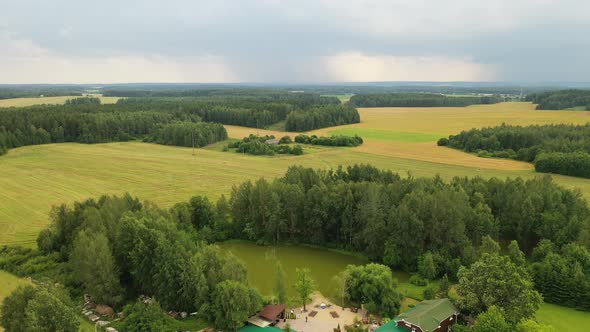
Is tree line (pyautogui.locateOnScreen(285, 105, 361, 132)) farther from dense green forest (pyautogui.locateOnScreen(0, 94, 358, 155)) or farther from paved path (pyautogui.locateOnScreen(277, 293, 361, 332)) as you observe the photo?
paved path (pyautogui.locateOnScreen(277, 293, 361, 332))

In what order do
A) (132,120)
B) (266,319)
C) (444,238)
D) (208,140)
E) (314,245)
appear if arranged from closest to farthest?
1. (266,319)
2. (444,238)
3. (314,245)
4. (208,140)
5. (132,120)

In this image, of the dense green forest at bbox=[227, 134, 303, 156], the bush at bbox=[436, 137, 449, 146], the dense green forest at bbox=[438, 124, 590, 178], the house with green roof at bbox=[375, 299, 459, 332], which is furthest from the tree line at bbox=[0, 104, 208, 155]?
Result: the house with green roof at bbox=[375, 299, 459, 332]

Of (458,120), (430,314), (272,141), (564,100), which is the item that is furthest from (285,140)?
(564,100)

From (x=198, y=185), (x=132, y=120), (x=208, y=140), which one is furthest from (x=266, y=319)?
(x=132, y=120)

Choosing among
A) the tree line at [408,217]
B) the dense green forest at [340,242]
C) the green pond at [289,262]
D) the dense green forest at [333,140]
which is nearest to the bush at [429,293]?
the dense green forest at [340,242]

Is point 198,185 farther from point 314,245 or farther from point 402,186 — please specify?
point 402,186

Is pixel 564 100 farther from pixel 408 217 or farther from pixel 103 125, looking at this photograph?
pixel 103 125
